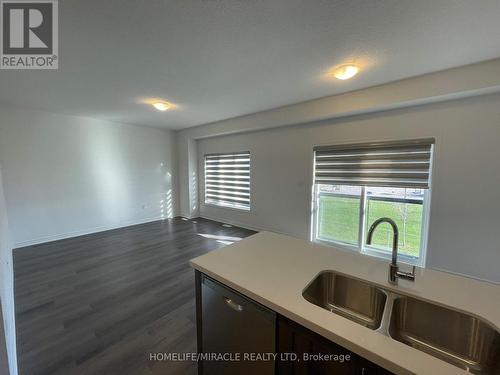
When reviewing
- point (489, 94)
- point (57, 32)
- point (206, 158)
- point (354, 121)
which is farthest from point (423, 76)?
point (206, 158)

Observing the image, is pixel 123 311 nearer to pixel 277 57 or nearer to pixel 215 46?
pixel 215 46

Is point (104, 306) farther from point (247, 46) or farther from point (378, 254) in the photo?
point (378, 254)

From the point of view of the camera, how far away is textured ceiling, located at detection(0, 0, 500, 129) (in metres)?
1.42

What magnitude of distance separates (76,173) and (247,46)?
4.28 meters

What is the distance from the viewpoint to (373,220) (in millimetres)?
3152

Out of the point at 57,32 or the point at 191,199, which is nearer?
the point at 57,32

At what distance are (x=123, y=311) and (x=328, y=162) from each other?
3397 mm

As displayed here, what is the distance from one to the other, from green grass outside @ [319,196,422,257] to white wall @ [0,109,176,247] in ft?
14.0

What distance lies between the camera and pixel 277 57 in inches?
79.4

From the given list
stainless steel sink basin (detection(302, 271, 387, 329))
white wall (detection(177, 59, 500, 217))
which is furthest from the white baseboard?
stainless steel sink basin (detection(302, 271, 387, 329))

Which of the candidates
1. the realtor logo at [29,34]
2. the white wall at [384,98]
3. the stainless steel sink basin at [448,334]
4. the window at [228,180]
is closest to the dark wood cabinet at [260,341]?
the stainless steel sink basin at [448,334]

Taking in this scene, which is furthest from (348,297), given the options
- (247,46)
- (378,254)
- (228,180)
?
(228,180)

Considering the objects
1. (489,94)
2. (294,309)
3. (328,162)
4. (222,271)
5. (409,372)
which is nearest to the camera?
(409,372)

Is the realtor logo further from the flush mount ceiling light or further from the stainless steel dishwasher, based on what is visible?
the flush mount ceiling light
